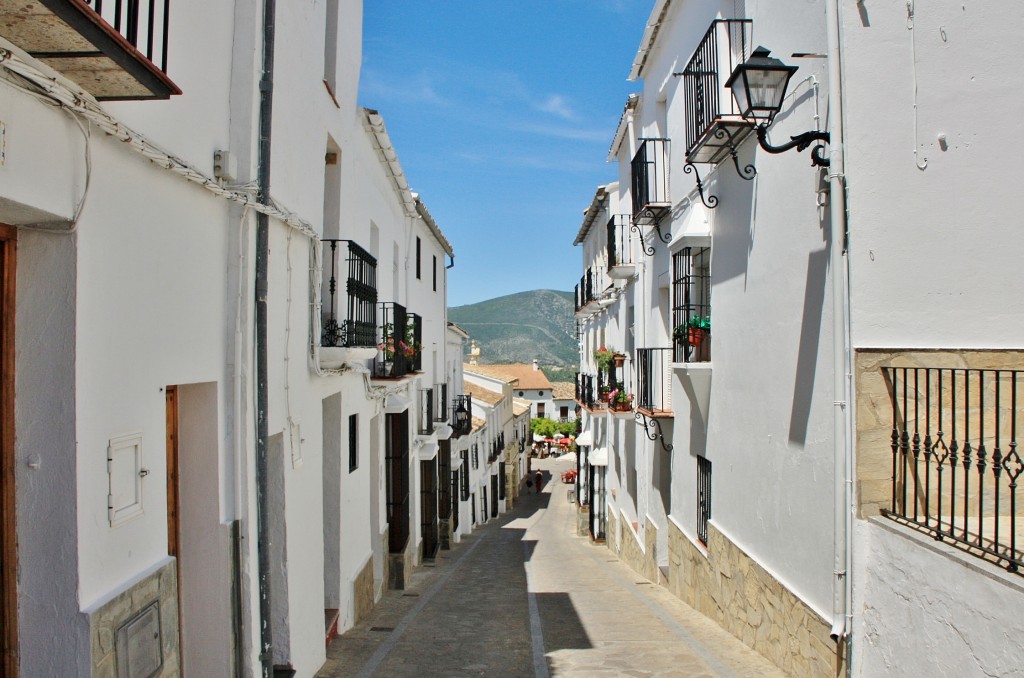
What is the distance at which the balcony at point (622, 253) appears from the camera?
14859 millimetres

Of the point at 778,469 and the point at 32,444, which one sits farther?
the point at 778,469

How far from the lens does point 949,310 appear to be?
5242 millimetres

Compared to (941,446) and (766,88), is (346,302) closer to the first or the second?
(766,88)

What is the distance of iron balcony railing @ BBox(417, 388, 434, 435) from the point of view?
16.2m

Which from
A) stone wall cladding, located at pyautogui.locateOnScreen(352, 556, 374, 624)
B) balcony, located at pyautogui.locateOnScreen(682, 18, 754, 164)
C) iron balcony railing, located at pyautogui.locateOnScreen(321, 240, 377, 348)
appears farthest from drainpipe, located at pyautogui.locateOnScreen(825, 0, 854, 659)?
stone wall cladding, located at pyautogui.locateOnScreen(352, 556, 374, 624)

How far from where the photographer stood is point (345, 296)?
8.77m

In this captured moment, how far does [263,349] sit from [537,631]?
5221 millimetres

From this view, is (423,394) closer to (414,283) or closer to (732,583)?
(414,283)

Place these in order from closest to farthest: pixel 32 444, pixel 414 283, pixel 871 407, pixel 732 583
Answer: pixel 32 444 → pixel 871 407 → pixel 732 583 → pixel 414 283

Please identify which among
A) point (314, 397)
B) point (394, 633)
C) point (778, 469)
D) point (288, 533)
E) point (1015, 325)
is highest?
point (1015, 325)

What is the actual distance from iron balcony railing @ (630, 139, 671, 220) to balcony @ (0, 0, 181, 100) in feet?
28.5

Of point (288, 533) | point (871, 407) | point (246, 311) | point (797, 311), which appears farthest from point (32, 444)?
point (797, 311)

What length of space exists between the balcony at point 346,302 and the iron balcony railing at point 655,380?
15.6 feet

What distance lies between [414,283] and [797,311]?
34.8 feet
